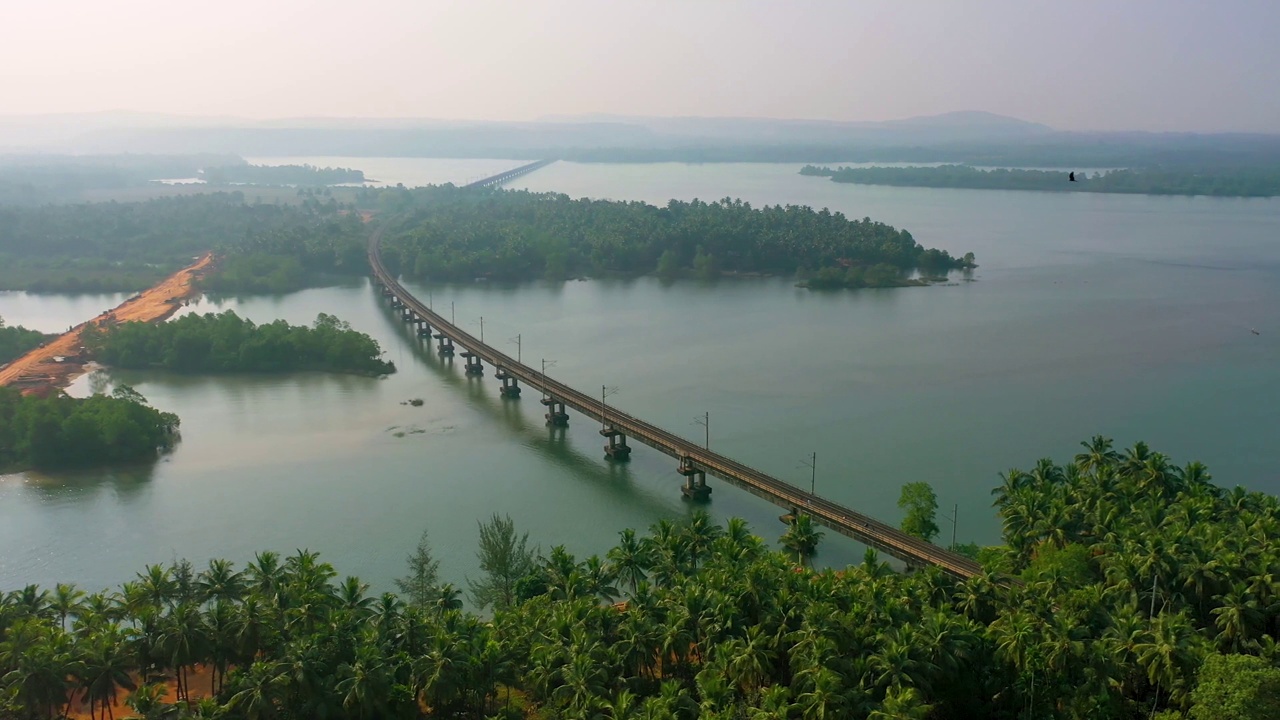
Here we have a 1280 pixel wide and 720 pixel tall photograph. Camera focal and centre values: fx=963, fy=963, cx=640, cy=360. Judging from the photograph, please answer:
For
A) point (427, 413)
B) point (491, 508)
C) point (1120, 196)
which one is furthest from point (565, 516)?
point (1120, 196)

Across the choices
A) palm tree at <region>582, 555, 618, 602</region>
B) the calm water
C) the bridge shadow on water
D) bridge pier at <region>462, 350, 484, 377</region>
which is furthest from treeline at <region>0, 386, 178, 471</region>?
palm tree at <region>582, 555, 618, 602</region>

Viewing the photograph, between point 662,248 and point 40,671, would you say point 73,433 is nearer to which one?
point 40,671

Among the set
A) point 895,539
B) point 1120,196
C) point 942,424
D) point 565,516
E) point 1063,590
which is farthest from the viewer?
point 1120,196

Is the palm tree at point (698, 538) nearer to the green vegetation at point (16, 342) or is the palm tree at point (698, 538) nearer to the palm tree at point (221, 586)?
the palm tree at point (221, 586)

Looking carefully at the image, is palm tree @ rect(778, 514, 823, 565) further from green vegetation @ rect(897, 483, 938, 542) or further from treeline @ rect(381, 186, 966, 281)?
treeline @ rect(381, 186, 966, 281)

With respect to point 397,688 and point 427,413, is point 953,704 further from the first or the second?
point 427,413

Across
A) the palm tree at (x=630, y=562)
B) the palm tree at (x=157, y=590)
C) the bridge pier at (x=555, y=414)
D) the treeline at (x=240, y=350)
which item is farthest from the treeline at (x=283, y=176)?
the palm tree at (x=630, y=562)
